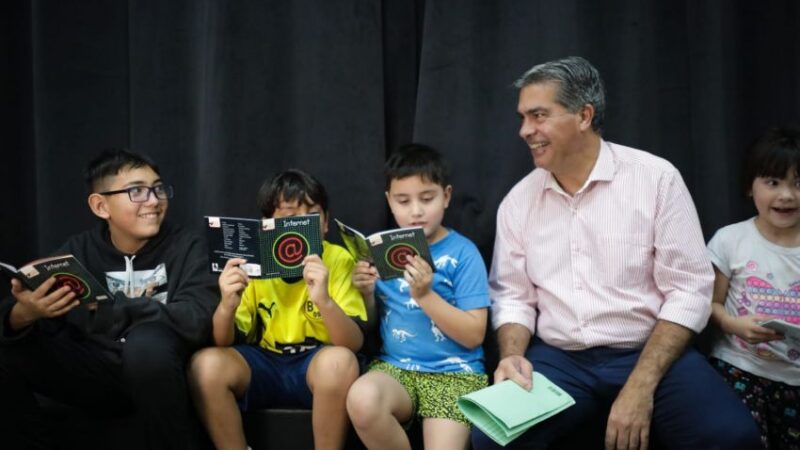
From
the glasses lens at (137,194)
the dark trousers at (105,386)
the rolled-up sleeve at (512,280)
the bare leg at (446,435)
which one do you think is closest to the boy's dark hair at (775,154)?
the rolled-up sleeve at (512,280)

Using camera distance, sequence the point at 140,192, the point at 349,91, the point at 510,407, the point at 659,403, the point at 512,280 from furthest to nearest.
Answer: the point at 349,91 < the point at 140,192 < the point at 512,280 < the point at 659,403 < the point at 510,407

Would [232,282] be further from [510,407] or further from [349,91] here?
[349,91]

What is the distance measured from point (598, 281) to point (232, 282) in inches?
40.5

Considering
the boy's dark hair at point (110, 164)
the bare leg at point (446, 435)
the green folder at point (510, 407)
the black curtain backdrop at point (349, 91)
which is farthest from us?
the black curtain backdrop at point (349, 91)

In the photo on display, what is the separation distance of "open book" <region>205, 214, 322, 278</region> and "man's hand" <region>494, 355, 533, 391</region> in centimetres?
61

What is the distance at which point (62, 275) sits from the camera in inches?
77.7

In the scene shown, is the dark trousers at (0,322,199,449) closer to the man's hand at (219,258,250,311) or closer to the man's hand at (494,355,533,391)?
the man's hand at (219,258,250,311)

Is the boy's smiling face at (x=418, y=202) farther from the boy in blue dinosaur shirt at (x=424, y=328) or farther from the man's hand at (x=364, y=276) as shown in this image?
the man's hand at (x=364, y=276)

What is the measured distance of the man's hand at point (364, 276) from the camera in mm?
2123

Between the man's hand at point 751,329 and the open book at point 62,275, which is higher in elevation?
the open book at point 62,275

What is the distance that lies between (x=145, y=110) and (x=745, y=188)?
2.12 metres

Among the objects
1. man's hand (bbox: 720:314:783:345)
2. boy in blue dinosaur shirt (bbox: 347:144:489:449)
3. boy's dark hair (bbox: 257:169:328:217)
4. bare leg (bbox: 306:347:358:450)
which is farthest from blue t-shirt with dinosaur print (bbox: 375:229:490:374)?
man's hand (bbox: 720:314:783:345)

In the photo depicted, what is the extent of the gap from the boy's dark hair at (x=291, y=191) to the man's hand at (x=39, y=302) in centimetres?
62

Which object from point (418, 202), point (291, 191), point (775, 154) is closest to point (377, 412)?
point (418, 202)
